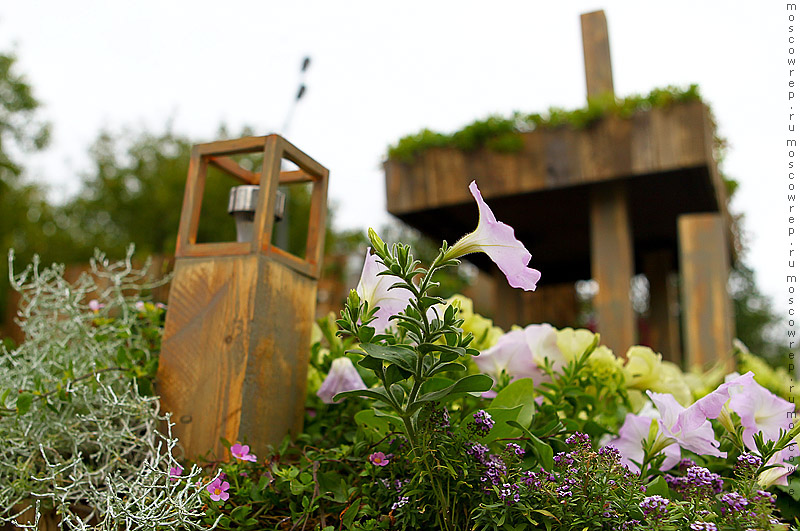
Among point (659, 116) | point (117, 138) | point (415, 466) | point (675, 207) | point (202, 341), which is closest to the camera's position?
point (415, 466)

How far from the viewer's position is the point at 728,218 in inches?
170

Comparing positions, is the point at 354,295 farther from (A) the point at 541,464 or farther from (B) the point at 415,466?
(A) the point at 541,464

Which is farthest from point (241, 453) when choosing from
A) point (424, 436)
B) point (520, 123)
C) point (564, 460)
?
point (520, 123)

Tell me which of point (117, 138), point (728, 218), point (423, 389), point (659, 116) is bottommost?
point (423, 389)

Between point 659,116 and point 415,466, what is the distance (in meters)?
2.88

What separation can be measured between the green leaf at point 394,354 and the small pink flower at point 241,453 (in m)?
0.35

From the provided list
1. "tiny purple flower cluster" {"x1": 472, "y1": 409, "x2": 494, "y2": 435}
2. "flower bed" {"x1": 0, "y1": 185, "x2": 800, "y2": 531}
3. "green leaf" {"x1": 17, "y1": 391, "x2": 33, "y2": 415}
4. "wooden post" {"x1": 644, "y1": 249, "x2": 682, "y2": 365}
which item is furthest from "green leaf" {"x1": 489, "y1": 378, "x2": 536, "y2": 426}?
"wooden post" {"x1": 644, "y1": 249, "x2": 682, "y2": 365}

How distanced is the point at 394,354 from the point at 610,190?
124 inches

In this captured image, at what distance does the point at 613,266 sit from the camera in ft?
11.3

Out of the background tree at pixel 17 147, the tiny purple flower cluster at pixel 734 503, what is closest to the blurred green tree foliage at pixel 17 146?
the background tree at pixel 17 147

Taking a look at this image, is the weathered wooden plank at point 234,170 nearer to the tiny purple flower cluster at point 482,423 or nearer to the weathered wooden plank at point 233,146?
the weathered wooden plank at point 233,146

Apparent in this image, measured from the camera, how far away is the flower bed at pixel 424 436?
26.5 inches

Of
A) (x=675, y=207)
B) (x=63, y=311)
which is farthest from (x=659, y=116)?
(x=63, y=311)

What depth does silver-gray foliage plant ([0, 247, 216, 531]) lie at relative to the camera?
85 centimetres
